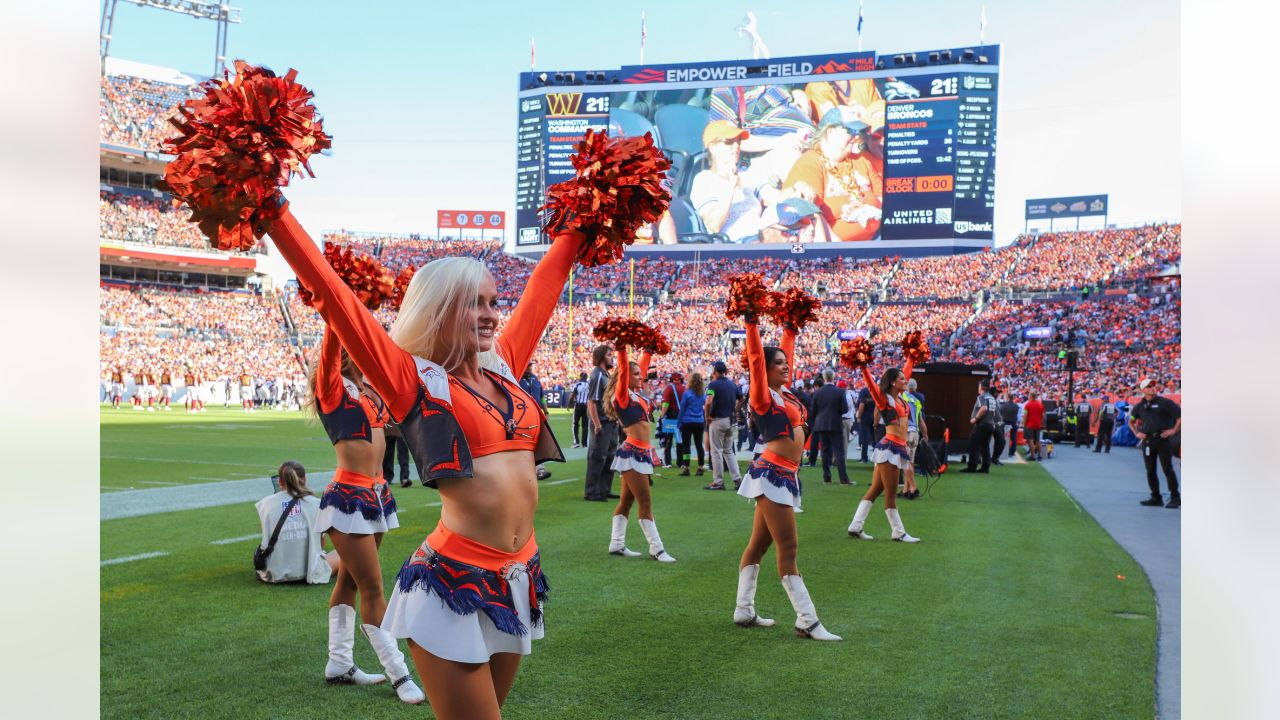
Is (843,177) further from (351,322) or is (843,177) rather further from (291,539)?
(351,322)

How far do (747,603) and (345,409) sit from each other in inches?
118

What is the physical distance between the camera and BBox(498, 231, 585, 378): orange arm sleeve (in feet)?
9.18

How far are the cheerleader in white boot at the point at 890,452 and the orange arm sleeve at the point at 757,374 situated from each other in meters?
3.50

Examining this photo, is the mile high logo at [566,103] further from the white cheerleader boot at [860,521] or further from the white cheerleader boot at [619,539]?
the white cheerleader boot at [619,539]

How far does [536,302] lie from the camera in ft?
9.34

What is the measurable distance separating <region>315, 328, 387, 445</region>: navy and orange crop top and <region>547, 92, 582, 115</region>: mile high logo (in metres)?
46.5

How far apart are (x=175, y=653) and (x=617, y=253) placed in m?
4.15

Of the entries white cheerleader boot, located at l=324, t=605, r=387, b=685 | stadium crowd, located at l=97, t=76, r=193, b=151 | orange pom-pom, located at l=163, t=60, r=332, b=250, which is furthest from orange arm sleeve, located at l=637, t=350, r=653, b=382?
stadium crowd, located at l=97, t=76, r=193, b=151

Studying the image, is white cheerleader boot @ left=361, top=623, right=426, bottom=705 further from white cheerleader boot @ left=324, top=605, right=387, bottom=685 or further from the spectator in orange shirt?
the spectator in orange shirt

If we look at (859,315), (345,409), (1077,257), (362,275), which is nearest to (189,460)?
(345,409)

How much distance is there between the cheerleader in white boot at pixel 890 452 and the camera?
9719 mm

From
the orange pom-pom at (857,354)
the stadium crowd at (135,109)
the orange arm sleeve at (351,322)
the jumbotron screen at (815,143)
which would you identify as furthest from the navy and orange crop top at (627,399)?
the stadium crowd at (135,109)
